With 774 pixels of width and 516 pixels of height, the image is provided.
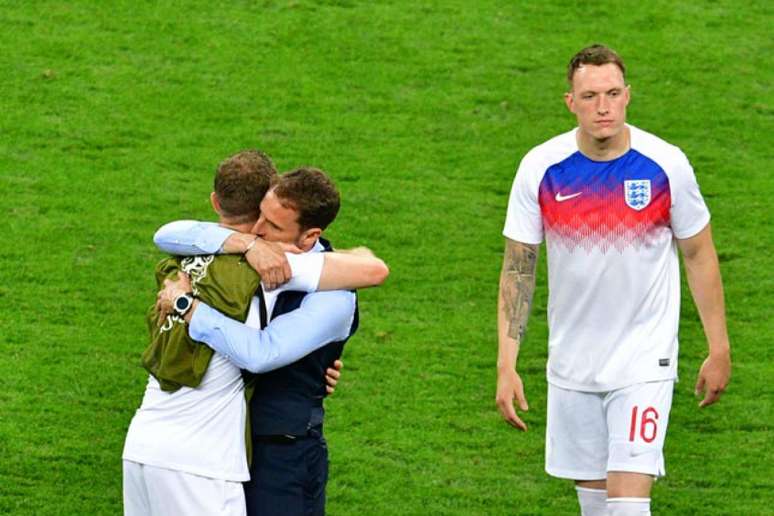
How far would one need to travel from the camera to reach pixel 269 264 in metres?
5.61

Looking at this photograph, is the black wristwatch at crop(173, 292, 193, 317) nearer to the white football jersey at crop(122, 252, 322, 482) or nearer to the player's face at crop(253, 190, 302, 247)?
the white football jersey at crop(122, 252, 322, 482)

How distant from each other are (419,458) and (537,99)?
18.7 feet

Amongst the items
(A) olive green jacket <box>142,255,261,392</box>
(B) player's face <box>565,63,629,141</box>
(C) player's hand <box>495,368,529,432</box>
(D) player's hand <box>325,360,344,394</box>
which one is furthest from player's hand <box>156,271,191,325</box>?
(B) player's face <box>565,63,629,141</box>

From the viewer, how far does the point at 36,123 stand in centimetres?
1404

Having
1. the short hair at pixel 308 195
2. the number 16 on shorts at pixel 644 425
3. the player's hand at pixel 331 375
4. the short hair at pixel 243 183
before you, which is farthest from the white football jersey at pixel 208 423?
the number 16 on shorts at pixel 644 425

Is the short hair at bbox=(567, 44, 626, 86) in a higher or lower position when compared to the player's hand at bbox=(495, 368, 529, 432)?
higher

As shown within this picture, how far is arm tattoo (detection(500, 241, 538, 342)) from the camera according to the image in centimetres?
724

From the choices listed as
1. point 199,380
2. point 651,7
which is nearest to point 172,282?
point 199,380

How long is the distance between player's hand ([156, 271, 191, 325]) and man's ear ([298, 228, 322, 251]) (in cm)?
40

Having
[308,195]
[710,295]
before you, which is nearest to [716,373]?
[710,295]

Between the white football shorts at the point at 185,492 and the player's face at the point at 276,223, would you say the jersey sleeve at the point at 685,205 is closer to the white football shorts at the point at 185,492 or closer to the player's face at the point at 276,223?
the player's face at the point at 276,223

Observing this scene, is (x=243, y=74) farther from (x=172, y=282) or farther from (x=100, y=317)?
(x=172, y=282)

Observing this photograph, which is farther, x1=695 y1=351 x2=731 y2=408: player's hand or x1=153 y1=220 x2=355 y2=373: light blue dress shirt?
x1=695 y1=351 x2=731 y2=408: player's hand

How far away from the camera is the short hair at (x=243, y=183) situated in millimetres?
5750
